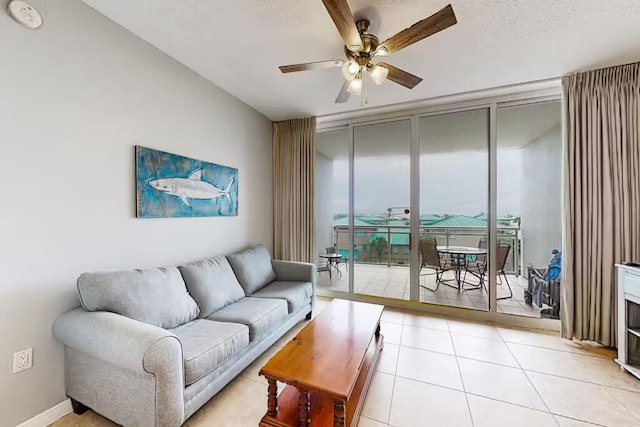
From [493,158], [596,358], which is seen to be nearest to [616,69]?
[493,158]

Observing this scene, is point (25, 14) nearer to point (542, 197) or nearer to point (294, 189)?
point (294, 189)

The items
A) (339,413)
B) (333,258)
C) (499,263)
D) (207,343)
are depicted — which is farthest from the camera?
(333,258)

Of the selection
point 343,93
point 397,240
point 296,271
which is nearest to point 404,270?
point 397,240

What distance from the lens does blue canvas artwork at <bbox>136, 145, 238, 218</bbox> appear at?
2156mm

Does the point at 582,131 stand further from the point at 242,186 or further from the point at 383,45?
the point at 242,186

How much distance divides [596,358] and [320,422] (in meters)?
2.61

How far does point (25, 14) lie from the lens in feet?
4.92

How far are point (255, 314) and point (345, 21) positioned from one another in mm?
2195

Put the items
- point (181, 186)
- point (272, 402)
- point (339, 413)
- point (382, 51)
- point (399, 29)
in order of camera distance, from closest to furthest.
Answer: point (339, 413) < point (272, 402) < point (382, 51) < point (399, 29) < point (181, 186)

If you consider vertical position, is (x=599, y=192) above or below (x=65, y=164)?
below

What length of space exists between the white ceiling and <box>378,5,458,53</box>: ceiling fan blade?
266mm

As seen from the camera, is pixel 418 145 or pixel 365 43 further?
pixel 418 145

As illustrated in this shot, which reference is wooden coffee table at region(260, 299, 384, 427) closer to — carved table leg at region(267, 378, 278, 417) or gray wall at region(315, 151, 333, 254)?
carved table leg at region(267, 378, 278, 417)

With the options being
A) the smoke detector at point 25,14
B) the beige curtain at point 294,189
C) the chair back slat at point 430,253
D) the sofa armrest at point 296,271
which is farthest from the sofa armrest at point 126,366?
the chair back slat at point 430,253
